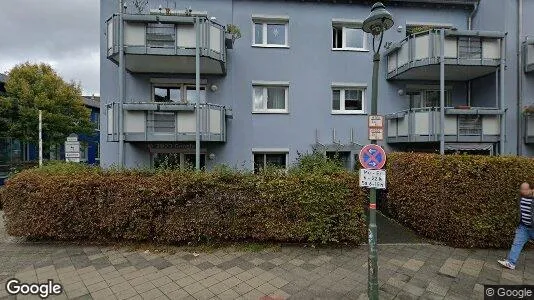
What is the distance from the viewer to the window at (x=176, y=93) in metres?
11.1

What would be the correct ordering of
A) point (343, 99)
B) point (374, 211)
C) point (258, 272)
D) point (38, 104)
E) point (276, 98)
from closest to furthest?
point (374, 211) < point (258, 272) < point (276, 98) < point (343, 99) < point (38, 104)

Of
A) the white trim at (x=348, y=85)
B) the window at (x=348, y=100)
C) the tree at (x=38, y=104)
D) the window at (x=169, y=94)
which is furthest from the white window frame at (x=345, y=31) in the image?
the tree at (x=38, y=104)

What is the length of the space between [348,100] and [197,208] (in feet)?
28.3

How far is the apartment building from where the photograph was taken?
1029 centimetres

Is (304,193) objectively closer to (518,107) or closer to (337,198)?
(337,198)

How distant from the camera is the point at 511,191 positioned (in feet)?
18.8

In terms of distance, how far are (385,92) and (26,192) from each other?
12.7 m

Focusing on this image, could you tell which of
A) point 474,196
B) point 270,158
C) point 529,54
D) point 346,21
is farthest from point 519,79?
point 270,158

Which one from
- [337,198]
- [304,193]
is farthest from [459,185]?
[304,193]

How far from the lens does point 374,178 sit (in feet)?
13.0

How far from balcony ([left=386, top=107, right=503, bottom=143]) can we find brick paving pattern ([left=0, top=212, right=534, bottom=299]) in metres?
5.39

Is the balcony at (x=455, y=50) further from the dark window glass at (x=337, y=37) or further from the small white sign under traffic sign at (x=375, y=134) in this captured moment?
the small white sign under traffic sign at (x=375, y=134)

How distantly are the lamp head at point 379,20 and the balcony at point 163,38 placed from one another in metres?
6.37
